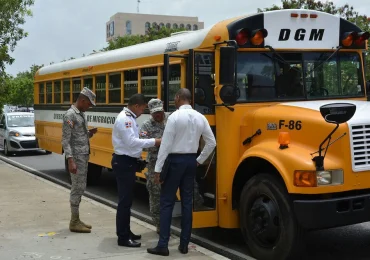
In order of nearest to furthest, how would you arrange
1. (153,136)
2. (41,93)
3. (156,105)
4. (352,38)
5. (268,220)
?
(268,220) → (156,105) → (352,38) → (153,136) → (41,93)

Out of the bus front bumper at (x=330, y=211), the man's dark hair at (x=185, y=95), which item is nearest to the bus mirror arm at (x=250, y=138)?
the man's dark hair at (x=185, y=95)

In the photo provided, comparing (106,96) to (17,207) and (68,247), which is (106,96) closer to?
(17,207)

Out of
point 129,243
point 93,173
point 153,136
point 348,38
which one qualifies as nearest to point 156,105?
point 153,136

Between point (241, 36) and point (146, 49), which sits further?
point (146, 49)

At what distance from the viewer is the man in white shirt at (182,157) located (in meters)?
5.37

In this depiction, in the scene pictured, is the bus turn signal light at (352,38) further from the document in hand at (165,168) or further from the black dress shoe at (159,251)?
the black dress shoe at (159,251)

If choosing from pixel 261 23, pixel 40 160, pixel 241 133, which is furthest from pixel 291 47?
pixel 40 160

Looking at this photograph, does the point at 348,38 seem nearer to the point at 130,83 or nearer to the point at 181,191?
the point at 181,191

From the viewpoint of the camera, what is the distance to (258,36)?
574 centimetres

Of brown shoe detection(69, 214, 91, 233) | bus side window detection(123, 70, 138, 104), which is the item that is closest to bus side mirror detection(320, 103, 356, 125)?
brown shoe detection(69, 214, 91, 233)

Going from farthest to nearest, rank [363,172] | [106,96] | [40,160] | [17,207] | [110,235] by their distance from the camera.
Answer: [40,160], [106,96], [17,207], [110,235], [363,172]

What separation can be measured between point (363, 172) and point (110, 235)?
3148 millimetres

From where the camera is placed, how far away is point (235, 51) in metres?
5.57

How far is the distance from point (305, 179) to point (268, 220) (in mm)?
683
